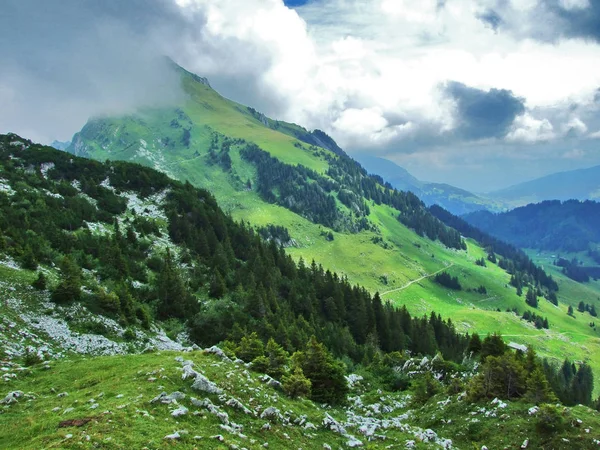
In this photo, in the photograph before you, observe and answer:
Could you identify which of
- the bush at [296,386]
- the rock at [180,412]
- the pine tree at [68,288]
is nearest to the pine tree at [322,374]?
the bush at [296,386]

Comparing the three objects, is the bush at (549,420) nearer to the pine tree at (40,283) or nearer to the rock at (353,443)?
the rock at (353,443)

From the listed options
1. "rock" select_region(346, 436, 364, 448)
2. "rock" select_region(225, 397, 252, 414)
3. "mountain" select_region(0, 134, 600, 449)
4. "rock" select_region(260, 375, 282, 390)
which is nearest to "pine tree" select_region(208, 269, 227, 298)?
"mountain" select_region(0, 134, 600, 449)

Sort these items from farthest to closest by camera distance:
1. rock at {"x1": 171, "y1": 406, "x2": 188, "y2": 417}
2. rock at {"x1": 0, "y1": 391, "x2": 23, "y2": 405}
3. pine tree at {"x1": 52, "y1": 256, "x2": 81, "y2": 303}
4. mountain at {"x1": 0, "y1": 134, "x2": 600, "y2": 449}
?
1. pine tree at {"x1": 52, "y1": 256, "x2": 81, "y2": 303}
2. rock at {"x1": 0, "y1": 391, "x2": 23, "y2": 405}
3. mountain at {"x1": 0, "y1": 134, "x2": 600, "y2": 449}
4. rock at {"x1": 171, "y1": 406, "x2": 188, "y2": 417}

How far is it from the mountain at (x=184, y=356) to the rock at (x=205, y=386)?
0.45 ft

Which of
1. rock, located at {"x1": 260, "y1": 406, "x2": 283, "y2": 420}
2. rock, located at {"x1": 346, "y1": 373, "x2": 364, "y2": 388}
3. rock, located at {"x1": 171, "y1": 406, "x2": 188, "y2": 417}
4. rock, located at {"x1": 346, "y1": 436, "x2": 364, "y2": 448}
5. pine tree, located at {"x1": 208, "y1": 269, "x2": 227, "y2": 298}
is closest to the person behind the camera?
rock, located at {"x1": 171, "y1": 406, "x2": 188, "y2": 417}

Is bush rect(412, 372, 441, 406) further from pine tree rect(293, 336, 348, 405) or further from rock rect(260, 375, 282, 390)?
rock rect(260, 375, 282, 390)

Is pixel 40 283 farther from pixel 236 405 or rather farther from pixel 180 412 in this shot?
pixel 180 412

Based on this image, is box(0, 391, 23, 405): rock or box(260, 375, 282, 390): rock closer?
box(0, 391, 23, 405): rock

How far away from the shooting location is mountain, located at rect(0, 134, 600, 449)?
23.7 metres

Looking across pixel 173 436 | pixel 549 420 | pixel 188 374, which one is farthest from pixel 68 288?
pixel 549 420

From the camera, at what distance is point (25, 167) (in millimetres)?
97000

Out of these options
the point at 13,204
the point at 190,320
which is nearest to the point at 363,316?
the point at 190,320

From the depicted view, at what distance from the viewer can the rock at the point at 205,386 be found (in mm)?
26656

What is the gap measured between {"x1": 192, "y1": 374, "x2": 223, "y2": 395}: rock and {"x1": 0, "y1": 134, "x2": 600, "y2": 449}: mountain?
5.5 inches
